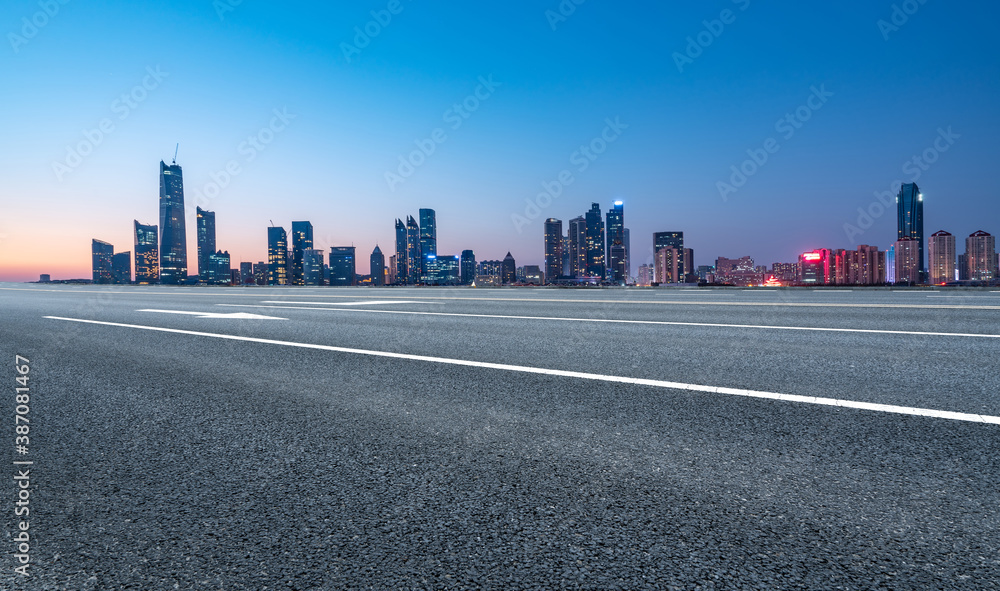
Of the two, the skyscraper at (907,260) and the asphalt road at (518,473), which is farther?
the skyscraper at (907,260)

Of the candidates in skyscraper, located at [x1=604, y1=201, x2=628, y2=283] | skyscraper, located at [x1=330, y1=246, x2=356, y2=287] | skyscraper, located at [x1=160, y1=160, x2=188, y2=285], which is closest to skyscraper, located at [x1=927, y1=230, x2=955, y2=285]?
skyscraper, located at [x1=604, y1=201, x2=628, y2=283]

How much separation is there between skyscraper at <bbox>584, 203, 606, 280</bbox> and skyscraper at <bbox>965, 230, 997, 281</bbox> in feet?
298

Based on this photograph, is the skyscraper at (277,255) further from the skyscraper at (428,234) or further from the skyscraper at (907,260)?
the skyscraper at (907,260)

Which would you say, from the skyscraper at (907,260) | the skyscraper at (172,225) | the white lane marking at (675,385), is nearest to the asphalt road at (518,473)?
the white lane marking at (675,385)

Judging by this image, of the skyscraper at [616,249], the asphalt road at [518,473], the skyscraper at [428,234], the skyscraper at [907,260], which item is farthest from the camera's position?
the skyscraper at [428,234]

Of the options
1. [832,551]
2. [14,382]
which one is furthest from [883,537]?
[14,382]

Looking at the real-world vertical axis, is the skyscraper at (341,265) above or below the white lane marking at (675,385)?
above

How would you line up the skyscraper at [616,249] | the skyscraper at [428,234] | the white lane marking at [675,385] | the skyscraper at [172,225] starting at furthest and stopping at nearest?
the skyscraper at [428,234] → the skyscraper at [616,249] → the skyscraper at [172,225] → the white lane marking at [675,385]

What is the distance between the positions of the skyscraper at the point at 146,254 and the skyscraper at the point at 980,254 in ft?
658

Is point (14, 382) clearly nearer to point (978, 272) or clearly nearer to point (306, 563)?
point (306, 563)

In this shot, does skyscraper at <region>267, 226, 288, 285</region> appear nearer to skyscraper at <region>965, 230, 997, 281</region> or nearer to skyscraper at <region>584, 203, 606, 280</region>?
skyscraper at <region>584, 203, 606, 280</region>

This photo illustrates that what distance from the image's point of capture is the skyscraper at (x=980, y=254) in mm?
112494

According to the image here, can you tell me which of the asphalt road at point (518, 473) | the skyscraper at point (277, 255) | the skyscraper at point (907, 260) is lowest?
the asphalt road at point (518, 473)

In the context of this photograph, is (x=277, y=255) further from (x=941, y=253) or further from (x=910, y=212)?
(x=910, y=212)
